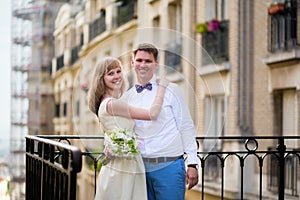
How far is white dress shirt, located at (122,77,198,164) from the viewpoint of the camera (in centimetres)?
399

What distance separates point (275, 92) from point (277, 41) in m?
0.88

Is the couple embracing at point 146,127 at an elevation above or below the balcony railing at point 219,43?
below

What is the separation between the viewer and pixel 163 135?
13.2 feet

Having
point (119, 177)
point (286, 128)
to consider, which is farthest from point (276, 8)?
point (119, 177)

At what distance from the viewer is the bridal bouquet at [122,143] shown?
4031 millimetres

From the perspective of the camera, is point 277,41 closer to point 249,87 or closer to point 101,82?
point 249,87

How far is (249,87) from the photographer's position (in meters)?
13.4

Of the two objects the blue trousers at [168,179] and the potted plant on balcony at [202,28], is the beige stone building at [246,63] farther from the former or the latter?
the blue trousers at [168,179]

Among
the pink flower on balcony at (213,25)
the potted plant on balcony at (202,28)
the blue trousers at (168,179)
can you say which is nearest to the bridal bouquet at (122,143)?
A: the blue trousers at (168,179)

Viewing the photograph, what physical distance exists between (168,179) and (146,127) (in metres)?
0.34

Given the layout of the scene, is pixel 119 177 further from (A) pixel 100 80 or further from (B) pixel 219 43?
(B) pixel 219 43

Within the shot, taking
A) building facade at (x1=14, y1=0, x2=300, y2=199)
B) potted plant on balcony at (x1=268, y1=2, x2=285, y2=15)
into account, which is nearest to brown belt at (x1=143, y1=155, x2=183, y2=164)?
building facade at (x1=14, y1=0, x2=300, y2=199)

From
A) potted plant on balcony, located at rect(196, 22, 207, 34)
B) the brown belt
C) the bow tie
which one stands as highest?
potted plant on balcony, located at rect(196, 22, 207, 34)

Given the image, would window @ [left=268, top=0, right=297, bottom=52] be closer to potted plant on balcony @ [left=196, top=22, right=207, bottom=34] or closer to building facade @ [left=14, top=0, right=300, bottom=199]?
building facade @ [left=14, top=0, right=300, bottom=199]
